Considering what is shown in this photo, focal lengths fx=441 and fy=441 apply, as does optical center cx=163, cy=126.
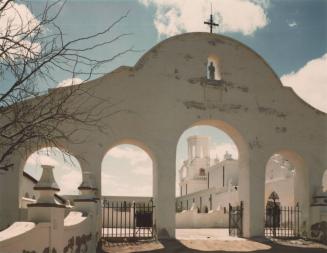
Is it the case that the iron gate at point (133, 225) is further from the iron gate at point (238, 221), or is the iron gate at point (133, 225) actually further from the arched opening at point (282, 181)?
the arched opening at point (282, 181)

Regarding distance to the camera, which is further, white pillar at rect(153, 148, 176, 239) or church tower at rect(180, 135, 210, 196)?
church tower at rect(180, 135, 210, 196)

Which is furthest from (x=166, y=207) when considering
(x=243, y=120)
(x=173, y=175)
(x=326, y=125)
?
(x=326, y=125)

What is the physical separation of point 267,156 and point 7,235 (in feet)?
43.8

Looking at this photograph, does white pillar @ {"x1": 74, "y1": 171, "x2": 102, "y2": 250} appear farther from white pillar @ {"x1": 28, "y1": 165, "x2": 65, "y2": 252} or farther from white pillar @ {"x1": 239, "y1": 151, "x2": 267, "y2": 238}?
white pillar @ {"x1": 239, "y1": 151, "x2": 267, "y2": 238}

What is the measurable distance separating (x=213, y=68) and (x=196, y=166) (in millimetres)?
43559

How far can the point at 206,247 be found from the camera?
612 inches

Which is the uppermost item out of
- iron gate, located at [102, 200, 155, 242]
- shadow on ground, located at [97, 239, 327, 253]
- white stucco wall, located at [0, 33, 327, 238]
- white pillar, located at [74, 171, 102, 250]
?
white stucco wall, located at [0, 33, 327, 238]

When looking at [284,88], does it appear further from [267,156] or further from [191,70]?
[191,70]

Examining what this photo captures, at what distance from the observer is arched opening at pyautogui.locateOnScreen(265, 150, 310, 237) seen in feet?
63.4

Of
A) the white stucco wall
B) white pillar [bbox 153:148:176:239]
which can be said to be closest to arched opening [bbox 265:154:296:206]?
the white stucco wall

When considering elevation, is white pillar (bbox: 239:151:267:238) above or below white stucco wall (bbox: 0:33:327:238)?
below

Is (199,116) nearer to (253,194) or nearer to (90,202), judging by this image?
(253,194)

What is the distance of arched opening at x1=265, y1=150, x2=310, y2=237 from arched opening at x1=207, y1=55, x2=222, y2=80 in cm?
431

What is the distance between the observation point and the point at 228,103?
1842cm
